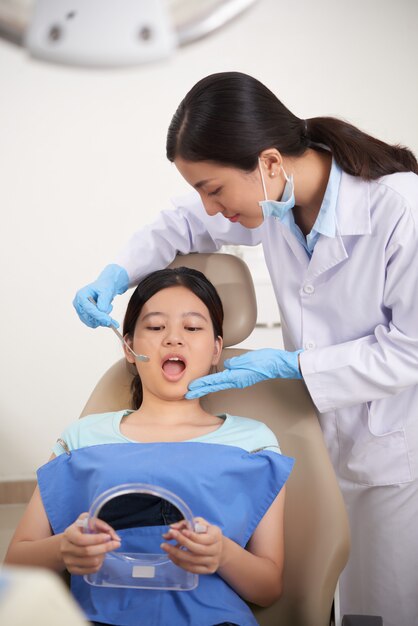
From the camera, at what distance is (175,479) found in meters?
1.32

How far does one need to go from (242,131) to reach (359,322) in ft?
1.56

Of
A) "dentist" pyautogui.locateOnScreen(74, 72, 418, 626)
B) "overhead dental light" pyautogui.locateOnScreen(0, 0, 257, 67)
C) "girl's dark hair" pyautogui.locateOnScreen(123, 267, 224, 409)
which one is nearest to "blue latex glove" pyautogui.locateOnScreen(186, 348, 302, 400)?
"dentist" pyautogui.locateOnScreen(74, 72, 418, 626)

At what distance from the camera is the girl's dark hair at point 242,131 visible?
1.38 meters

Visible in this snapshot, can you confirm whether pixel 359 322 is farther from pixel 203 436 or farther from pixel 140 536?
pixel 140 536

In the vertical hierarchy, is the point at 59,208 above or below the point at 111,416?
above

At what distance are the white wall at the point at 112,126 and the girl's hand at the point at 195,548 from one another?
1894 millimetres

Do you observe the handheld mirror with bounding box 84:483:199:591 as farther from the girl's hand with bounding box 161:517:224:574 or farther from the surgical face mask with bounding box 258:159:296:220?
the surgical face mask with bounding box 258:159:296:220

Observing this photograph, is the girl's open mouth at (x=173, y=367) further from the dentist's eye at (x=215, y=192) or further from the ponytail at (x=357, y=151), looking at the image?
the ponytail at (x=357, y=151)

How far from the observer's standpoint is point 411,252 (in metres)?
1.43

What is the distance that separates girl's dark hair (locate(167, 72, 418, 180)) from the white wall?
1.53m

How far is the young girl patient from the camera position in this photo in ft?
3.99

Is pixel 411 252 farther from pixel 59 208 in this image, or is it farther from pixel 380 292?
pixel 59 208

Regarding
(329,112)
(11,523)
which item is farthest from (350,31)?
(11,523)

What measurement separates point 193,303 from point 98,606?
0.63 meters
